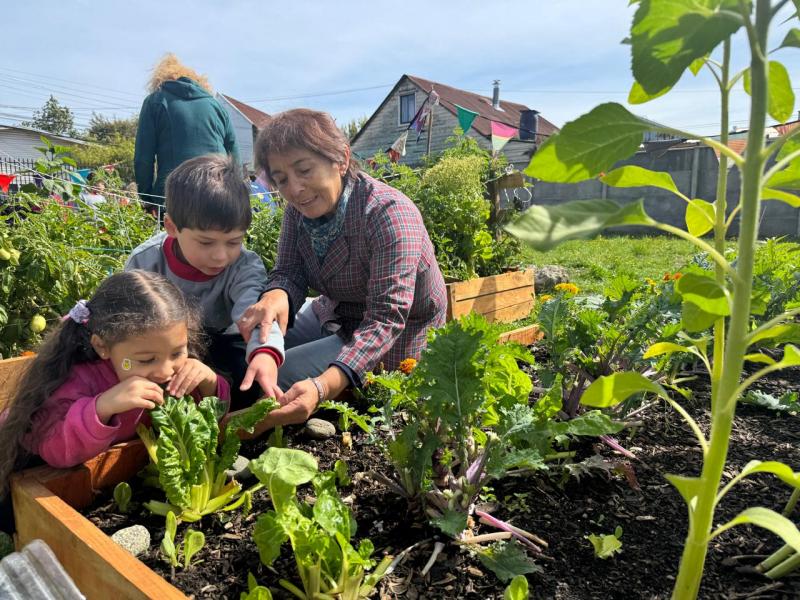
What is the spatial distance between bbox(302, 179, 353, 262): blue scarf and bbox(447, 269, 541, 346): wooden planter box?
4.09 feet

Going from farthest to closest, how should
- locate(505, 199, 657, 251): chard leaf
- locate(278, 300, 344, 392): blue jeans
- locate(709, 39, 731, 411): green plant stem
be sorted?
locate(278, 300, 344, 392): blue jeans, locate(709, 39, 731, 411): green plant stem, locate(505, 199, 657, 251): chard leaf

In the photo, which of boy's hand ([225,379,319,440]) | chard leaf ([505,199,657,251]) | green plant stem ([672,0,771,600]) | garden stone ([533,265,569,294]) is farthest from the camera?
garden stone ([533,265,569,294])

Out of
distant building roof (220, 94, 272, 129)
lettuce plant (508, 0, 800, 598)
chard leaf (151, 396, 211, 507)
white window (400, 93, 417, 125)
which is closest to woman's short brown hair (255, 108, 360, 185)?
chard leaf (151, 396, 211, 507)

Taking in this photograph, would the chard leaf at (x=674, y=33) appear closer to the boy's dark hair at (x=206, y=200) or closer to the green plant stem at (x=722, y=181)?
the green plant stem at (x=722, y=181)

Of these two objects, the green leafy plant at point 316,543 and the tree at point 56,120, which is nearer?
the green leafy plant at point 316,543

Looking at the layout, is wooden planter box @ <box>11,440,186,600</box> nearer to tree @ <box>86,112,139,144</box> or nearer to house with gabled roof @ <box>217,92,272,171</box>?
house with gabled roof @ <box>217,92,272,171</box>

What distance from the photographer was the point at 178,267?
2.33 m

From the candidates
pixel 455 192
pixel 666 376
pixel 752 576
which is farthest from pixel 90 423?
pixel 455 192

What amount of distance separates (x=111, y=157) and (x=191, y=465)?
136 feet

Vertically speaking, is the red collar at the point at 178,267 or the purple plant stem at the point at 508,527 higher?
the red collar at the point at 178,267

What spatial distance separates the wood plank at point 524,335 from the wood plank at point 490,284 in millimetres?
948

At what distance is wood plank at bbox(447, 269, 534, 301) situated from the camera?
3.90 metres

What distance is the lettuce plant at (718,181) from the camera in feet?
2.19

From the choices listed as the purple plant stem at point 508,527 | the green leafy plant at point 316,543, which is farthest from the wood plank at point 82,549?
the purple plant stem at point 508,527
